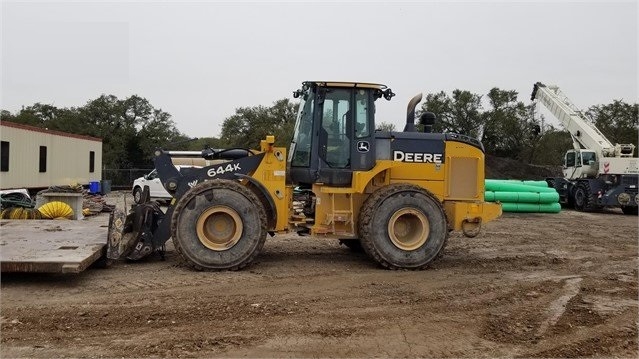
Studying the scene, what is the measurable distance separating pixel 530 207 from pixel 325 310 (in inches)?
609

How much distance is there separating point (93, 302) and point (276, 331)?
2.14 metres

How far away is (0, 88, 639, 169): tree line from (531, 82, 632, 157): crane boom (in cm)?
543

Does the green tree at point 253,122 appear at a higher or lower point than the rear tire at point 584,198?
higher

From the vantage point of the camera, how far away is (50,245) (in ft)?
24.0

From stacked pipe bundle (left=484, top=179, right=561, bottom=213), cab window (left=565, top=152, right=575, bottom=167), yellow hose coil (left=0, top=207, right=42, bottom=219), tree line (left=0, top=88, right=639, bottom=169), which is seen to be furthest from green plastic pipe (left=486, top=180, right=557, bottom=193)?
yellow hose coil (left=0, top=207, right=42, bottom=219)

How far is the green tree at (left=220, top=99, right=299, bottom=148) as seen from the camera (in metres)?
40.0

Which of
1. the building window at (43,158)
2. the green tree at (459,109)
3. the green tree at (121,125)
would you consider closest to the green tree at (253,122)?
the green tree at (121,125)

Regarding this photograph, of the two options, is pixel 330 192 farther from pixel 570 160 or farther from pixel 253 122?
pixel 253 122

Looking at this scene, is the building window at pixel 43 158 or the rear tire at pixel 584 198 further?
the building window at pixel 43 158

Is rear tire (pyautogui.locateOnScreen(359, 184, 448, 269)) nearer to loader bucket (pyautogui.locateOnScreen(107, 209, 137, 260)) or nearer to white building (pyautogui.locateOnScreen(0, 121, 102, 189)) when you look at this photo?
loader bucket (pyautogui.locateOnScreen(107, 209, 137, 260))

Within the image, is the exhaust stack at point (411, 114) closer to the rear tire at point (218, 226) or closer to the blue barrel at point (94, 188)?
the rear tire at point (218, 226)

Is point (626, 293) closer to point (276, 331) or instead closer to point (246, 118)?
point (276, 331)

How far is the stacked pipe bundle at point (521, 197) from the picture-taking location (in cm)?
1923

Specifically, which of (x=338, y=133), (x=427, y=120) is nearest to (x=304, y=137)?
(x=338, y=133)
